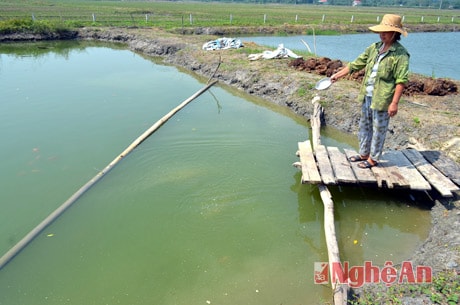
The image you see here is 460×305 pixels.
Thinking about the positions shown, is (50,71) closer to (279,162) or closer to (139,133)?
(139,133)

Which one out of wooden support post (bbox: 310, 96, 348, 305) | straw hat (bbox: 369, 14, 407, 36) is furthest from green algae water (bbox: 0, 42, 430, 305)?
straw hat (bbox: 369, 14, 407, 36)

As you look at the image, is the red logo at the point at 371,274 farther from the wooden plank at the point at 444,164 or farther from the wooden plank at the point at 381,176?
the wooden plank at the point at 444,164

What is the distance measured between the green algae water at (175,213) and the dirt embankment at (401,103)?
1.23 ft

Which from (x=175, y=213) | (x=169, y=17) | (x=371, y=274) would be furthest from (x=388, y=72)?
(x=169, y=17)

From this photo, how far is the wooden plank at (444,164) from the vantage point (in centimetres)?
409

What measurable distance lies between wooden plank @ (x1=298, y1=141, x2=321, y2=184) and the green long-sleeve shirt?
3.45 feet

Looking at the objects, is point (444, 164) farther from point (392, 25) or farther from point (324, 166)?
point (392, 25)

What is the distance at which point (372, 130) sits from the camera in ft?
13.9

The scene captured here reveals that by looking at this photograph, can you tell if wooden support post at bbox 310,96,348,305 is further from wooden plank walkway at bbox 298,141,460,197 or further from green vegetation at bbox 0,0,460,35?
green vegetation at bbox 0,0,460,35

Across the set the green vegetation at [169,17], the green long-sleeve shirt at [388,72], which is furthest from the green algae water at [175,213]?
the green vegetation at [169,17]

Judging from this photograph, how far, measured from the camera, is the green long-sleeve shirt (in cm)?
351

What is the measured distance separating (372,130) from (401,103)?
3.27 metres

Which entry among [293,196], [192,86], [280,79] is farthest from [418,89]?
[192,86]

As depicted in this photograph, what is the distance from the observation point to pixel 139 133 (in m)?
6.36
